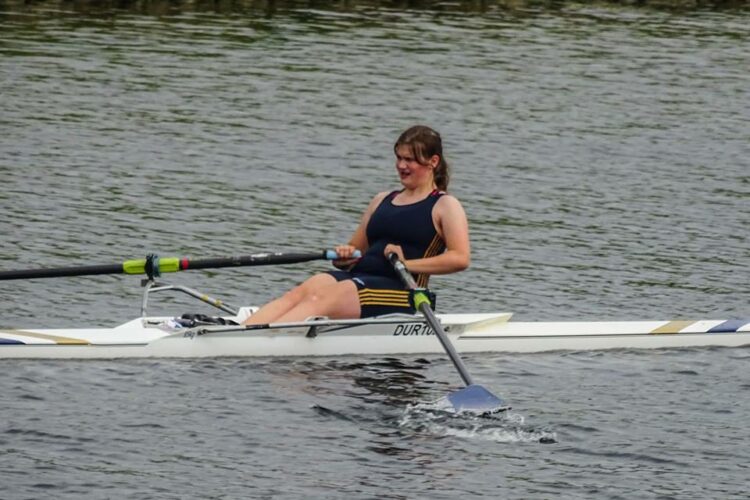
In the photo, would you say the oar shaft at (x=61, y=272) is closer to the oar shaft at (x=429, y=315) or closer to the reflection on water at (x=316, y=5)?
the oar shaft at (x=429, y=315)

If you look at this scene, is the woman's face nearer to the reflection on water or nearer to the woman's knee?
the woman's knee

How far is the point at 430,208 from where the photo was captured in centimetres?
1279

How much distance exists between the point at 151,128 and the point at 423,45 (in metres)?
8.55

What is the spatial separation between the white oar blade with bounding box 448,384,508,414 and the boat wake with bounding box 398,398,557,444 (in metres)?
0.04

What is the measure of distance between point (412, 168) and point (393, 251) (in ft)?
2.22

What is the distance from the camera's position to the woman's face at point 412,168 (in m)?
12.7

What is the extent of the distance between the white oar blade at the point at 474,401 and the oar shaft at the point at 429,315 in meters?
0.11

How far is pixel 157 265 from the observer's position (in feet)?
42.2

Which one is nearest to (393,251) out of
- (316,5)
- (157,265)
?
(157,265)

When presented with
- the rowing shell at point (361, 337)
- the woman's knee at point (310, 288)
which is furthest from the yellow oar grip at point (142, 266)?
the woman's knee at point (310, 288)

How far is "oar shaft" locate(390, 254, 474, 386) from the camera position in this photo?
465 inches

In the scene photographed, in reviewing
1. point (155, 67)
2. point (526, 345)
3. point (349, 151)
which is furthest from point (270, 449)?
point (155, 67)

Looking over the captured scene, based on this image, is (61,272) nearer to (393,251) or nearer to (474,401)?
(393,251)

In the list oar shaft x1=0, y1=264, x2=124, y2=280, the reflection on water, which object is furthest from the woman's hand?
the reflection on water
